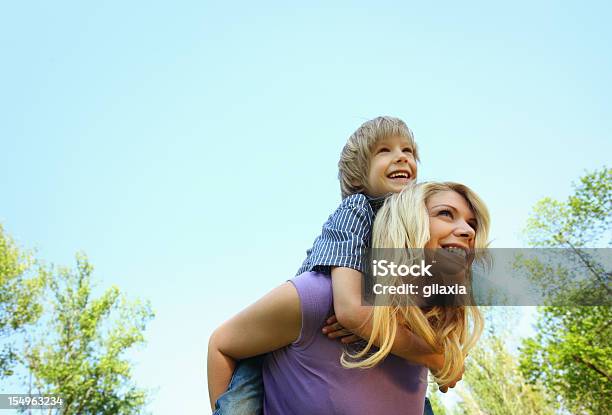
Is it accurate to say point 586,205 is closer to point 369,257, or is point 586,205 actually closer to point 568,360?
point 568,360

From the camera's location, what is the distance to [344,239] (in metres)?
2.12

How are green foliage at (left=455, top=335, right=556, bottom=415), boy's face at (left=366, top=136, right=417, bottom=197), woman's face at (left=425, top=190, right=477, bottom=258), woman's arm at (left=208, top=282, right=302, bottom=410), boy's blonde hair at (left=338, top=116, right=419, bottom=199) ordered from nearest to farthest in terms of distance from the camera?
woman's arm at (left=208, top=282, right=302, bottom=410)
woman's face at (left=425, top=190, right=477, bottom=258)
boy's face at (left=366, top=136, right=417, bottom=197)
boy's blonde hair at (left=338, top=116, right=419, bottom=199)
green foliage at (left=455, top=335, right=556, bottom=415)

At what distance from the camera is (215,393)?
7.02 ft

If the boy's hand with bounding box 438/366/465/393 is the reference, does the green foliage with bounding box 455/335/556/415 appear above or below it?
above

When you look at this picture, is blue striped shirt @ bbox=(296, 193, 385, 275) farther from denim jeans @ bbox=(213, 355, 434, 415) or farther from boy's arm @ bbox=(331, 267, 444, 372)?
denim jeans @ bbox=(213, 355, 434, 415)

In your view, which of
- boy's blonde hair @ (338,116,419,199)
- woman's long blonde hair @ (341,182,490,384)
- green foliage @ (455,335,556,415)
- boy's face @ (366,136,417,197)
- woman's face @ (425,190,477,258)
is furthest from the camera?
green foliage @ (455,335,556,415)

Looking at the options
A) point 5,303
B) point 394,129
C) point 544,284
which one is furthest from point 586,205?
point 5,303

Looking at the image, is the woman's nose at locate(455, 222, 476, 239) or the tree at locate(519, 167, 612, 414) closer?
the woman's nose at locate(455, 222, 476, 239)

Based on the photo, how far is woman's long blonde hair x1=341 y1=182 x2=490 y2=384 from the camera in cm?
193

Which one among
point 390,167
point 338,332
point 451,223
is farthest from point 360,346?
point 390,167

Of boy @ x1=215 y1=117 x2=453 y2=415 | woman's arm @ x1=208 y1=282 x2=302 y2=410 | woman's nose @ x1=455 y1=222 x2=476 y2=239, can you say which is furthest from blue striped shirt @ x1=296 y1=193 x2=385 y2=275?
woman's nose @ x1=455 y1=222 x2=476 y2=239

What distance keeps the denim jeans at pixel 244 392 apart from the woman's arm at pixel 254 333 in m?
0.04

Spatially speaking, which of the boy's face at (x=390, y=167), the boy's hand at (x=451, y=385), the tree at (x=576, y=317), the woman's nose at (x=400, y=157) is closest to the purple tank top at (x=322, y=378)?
the boy's hand at (x=451, y=385)

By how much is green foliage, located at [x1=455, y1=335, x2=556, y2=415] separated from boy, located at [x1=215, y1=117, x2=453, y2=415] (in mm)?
16898
